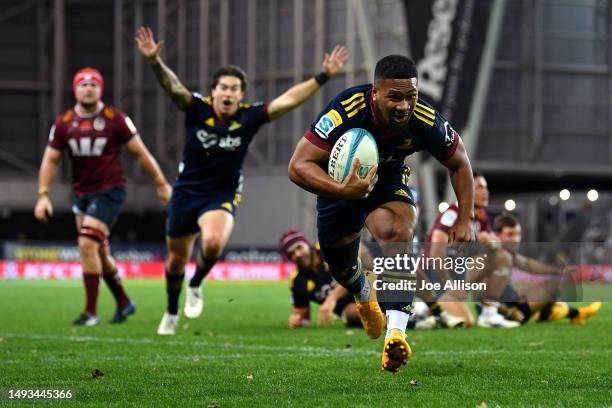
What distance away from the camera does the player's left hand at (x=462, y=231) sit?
290 inches

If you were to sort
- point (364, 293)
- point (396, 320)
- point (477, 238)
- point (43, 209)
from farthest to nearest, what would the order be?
point (43, 209) → point (477, 238) → point (364, 293) → point (396, 320)

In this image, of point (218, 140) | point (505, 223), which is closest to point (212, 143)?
point (218, 140)

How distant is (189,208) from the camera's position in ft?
36.3

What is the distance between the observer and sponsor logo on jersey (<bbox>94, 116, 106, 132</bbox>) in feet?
41.2

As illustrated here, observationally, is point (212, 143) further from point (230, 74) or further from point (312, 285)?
point (312, 285)

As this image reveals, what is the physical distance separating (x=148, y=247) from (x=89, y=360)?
31469mm

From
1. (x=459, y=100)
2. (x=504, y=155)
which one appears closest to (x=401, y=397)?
(x=459, y=100)

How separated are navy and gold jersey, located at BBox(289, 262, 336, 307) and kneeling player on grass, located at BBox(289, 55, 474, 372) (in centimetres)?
471

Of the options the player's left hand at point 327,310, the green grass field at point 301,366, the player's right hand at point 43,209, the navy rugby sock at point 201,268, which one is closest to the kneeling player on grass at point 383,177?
the green grass field at point 301,366

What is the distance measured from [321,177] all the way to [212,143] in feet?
14.0

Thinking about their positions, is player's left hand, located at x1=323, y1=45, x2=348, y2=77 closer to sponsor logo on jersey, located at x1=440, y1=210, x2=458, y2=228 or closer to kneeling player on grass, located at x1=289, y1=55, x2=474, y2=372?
sponsor logo on jersey, located at x1=440, y1=210, x2=458, y2=228

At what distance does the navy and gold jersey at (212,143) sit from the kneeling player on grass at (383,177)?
319 centimetres
